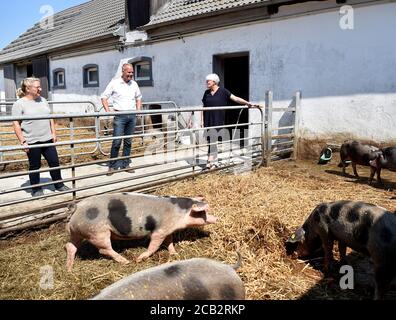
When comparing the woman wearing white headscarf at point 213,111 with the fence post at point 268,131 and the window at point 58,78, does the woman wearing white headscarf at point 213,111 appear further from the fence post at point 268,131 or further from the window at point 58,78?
the window at point 58,78

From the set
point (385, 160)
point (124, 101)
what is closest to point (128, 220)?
point (124, 101)

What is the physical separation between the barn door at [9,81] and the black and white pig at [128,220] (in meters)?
19.0

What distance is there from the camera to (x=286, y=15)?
327 inches

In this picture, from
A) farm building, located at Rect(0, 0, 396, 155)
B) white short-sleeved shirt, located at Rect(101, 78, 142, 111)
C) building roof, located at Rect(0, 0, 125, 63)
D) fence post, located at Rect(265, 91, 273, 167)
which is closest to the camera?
white short-sleeved shirt, located at Rect(101, 78, 142, 111)

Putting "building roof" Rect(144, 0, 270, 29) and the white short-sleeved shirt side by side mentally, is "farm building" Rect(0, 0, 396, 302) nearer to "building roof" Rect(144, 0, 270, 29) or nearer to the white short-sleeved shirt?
"building roof" Rect(144, 0, 270, 29)

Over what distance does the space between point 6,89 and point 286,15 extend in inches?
684

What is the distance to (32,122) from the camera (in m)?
4.82

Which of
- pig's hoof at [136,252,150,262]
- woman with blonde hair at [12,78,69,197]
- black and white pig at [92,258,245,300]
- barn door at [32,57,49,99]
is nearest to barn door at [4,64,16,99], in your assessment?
barn door at [32,57,49,99]

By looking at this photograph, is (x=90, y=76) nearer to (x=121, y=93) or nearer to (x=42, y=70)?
(x=42, y=70)

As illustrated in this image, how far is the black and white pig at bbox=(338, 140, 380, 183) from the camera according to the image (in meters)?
6.31

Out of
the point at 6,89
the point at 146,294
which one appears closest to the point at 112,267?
the point at 146,294

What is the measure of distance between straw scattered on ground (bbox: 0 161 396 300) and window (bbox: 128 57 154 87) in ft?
22.7

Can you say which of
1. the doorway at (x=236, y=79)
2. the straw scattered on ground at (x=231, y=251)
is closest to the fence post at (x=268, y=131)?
the straw scattered on ground at (x=231, y=251)
